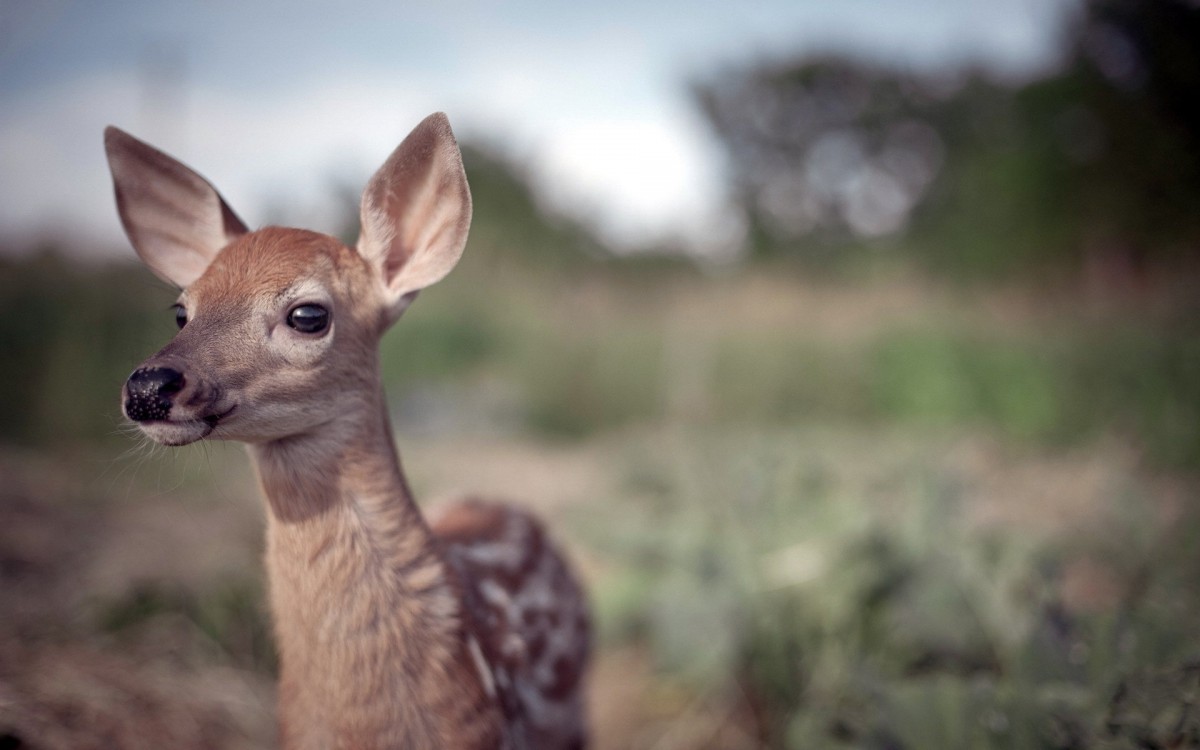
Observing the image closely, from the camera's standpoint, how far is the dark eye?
127 centimetres

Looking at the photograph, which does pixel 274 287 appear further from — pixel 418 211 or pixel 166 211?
pixel 166 211

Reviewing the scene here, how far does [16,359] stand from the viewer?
4.56 meters

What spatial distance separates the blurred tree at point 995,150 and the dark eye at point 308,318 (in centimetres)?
978

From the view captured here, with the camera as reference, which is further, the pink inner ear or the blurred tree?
the blurred tree

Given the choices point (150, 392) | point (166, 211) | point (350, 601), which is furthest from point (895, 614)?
point (166, 211)

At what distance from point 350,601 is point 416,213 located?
0.77 m

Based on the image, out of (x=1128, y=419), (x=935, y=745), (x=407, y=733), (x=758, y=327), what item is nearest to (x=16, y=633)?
(x=407, y=733)

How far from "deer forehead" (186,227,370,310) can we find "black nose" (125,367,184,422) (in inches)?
7.8

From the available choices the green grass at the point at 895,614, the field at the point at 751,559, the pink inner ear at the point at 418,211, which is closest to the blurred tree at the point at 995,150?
the field at the point at 751,559

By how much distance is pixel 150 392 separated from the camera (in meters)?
1.06

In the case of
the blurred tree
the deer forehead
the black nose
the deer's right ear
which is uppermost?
the deer's right ear

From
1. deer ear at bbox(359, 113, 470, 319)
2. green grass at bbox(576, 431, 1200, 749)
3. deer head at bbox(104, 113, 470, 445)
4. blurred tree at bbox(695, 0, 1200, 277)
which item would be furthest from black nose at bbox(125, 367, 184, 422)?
blurred tree at bbox(695, 0, 1200, 277)

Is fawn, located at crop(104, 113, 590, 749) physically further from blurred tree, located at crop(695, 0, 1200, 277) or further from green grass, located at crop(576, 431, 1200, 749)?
blurred tree, located at crop(695, 0, 1200, 277)

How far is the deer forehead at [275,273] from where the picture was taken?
1257mm
